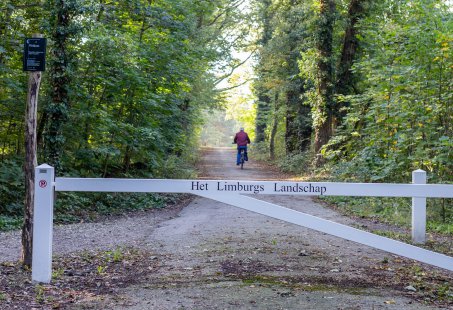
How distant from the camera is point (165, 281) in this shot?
6.49 m

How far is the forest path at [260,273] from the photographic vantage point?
557 centimetres

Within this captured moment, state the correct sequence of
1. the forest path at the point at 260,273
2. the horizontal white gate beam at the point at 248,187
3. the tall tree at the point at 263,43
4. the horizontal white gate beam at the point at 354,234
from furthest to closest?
1. the tall tree at the point at 263,43
2. the horizontal white gate beam at the point at 248,187
3. the horizontal white gate beam at the point at 354,234
4. the forest path at the point at 260,273

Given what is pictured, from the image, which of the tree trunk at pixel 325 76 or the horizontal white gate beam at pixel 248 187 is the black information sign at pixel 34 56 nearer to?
the horizontal white gate beam at pixel 248 187

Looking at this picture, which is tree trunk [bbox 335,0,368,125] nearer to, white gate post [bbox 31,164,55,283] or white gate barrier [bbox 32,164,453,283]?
white gate barrier [bbox 32,164,453,283]

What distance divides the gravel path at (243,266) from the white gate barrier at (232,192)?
0.66 m

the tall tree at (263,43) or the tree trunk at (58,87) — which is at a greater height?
the tall tree at (263,43)

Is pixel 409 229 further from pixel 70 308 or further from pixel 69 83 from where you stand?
pixel 69 83

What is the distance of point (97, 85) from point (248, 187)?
9.91m

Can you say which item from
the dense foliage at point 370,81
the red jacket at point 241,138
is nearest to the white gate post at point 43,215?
the dense foliage at point 370,81

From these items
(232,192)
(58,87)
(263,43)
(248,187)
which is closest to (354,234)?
(248,187)

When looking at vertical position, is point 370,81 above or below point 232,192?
above

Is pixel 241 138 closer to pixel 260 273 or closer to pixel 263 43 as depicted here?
pixel 263 43

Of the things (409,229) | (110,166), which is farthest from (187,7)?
(409,229)

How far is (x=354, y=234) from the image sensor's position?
20.1 ft
